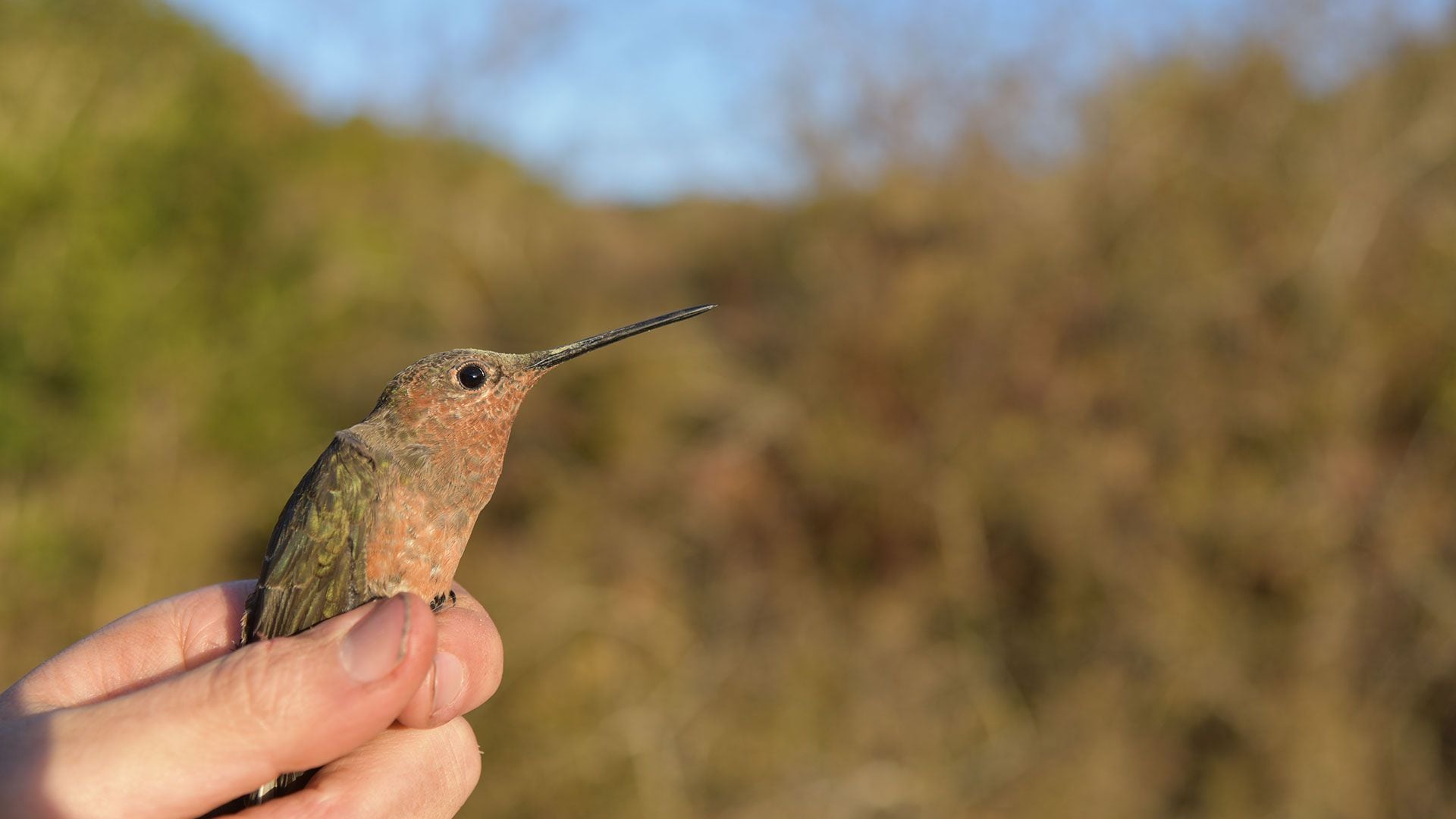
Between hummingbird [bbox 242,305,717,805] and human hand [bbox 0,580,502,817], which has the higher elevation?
hummingbird [bbox 242,305,717,805]

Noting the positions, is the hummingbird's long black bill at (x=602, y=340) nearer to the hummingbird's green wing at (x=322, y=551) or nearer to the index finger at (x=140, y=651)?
the hummingbird's green wing at (x=322, y=551)

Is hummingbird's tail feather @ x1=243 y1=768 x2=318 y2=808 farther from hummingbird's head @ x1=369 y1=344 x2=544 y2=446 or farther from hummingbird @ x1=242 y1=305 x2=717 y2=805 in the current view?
hummingbird's head @ x1=369 y1=344 x2=544 y2=446

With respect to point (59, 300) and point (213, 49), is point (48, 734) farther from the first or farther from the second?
point (213, 49)

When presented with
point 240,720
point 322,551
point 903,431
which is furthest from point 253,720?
point 903,431

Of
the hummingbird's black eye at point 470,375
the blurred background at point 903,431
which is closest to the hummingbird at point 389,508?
the hummingbird's black eye at point 470,375

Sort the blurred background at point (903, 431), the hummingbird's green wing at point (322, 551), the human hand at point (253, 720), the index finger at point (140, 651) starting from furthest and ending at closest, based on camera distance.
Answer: the blurred background at point (903, 431) < the index finger at point (140, 651) < the hummingbird's green wing at point (322, 551) < the human hand at point (253, 720)

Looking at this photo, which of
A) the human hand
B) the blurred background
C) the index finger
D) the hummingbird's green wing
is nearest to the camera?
the human hand

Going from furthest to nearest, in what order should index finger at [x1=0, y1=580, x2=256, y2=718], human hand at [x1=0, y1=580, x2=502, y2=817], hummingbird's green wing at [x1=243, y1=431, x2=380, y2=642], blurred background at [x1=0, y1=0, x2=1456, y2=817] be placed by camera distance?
blurred background at [x1=0, y1=0, x2=1456, y2=817] < index finger at [x1=0, y1=580, x2=256, y2=718] < hummingbird's green wing at [x1=243, y1=431, x2=380, y2=642] < human hand at [x1=0, y1=580, x2=502, y2=817]

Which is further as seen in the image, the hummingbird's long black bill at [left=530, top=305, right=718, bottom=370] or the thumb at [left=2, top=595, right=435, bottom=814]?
the hummingbird's long black bill at [left=530, top=305, right=718, bottom=370]

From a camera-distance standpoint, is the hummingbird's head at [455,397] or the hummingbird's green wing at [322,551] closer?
the hummingbird's green wing at [322,551]

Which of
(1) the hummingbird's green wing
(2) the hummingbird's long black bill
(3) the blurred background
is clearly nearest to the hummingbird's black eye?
(2) the hummingbird's long black bill
